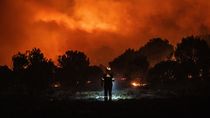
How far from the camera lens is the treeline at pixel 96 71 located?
60500mm

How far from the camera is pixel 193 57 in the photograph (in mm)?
73812

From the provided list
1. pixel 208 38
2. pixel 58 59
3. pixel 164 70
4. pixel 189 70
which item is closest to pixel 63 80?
pixel 58 59

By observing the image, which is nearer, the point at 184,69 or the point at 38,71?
the point at 38,71

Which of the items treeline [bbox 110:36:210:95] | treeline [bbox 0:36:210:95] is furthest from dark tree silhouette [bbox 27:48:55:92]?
treeline [bbox 110:36:210:95]

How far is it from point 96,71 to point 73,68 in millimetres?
12218

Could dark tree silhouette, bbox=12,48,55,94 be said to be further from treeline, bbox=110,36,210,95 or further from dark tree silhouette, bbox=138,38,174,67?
dark tree silhouette, bbox=138,38,174,67

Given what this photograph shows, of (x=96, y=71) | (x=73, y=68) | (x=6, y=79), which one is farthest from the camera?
(x=96, y=71)

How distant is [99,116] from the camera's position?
21.2m

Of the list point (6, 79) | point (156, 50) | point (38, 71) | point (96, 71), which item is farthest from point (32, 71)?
point (156, 50)

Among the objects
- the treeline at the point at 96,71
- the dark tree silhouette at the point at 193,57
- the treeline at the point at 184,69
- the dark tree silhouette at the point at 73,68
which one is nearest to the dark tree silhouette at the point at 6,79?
the treeline at the point at 96,71

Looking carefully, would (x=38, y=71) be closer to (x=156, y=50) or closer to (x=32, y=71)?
(x=32, y=71)

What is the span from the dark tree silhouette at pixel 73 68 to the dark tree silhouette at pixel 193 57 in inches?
888

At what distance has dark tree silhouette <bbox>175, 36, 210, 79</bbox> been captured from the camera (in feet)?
232

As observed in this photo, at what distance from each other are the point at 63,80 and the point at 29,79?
24086mm
